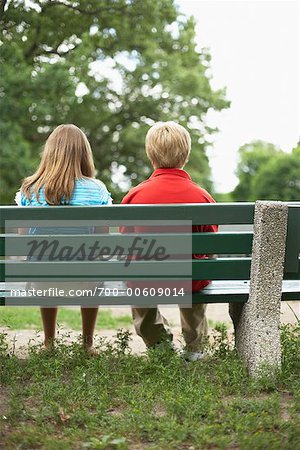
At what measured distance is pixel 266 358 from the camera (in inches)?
160

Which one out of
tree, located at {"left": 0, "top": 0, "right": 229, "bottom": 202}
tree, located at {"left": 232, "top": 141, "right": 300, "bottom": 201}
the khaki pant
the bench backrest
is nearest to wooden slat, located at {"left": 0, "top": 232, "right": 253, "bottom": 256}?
the bench backrest

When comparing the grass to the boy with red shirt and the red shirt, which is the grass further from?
the red shirt

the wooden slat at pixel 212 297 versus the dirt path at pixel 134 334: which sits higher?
the wooden slat at pixel 212 297

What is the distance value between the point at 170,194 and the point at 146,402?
1.27m

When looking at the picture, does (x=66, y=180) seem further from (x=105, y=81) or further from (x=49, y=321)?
(x=105, y=81)

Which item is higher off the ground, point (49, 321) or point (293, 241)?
point (293, 241)

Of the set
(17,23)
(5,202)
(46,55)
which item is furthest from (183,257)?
(5,202)

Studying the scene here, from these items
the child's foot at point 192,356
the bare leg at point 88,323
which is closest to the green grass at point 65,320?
the bare leg at point 88,323

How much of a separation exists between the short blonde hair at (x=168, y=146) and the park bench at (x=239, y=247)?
1.84 feet

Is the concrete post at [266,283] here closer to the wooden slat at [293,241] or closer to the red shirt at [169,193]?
the wooden slat at [293,241]

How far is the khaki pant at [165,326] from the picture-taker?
4578mm

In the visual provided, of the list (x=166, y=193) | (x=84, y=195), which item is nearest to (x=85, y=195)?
(x=84, y=195)

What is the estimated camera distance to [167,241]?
13.6ft

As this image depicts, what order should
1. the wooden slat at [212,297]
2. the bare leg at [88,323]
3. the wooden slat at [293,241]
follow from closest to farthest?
the wooden slat at [293,241], the wooden slat at [212,297], the bare leg at [88,323]
